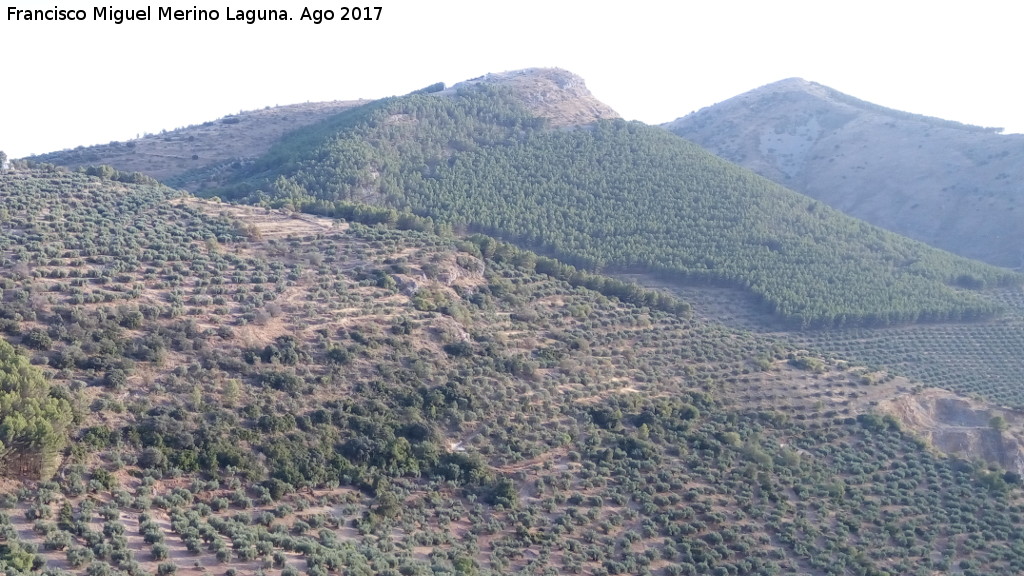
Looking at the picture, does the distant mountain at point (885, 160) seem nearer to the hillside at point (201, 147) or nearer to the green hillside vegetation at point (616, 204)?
the green hillside vegetation at point (616, 204)

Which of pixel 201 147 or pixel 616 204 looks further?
pixel 201 147

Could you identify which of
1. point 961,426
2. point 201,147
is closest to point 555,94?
point 201,147

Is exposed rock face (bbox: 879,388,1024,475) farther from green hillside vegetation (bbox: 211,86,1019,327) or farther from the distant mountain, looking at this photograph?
the distant mountain

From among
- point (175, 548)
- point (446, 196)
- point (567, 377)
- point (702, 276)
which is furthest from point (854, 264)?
point (175, 548)

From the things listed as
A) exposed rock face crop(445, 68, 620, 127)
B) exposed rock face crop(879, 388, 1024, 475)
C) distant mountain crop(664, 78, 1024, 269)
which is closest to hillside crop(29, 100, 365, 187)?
exposed rock face crop(445, 68, 620, 127)

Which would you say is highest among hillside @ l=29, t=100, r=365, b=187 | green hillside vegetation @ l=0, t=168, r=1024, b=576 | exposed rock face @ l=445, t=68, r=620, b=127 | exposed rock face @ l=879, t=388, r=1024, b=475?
exposed rock face @ l=445, t=68, r=620, b=127

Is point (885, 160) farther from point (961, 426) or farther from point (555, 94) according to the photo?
point (961, 426)
